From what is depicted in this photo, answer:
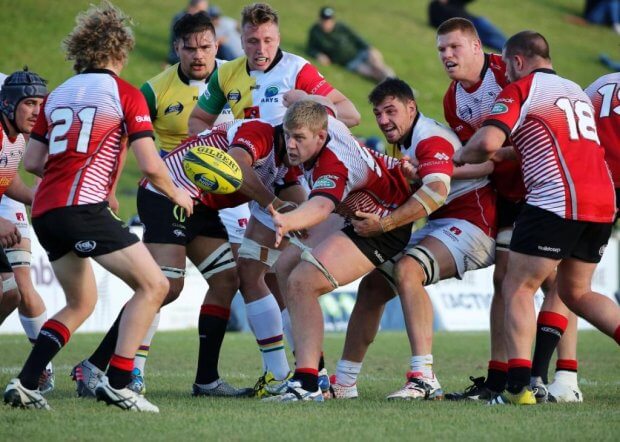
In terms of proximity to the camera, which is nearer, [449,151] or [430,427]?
[430,427]

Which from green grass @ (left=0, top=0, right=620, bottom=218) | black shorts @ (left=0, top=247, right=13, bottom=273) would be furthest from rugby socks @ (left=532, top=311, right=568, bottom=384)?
green grass @ (left=0, top=0, right=620, bottom=218)

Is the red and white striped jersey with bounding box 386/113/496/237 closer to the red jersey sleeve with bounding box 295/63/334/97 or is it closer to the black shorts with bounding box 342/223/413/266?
the black shorts with bounding box 342/223/413/266

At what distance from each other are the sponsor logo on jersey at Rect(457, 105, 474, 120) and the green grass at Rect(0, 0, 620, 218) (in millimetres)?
10821

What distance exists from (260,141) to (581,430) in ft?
9.98

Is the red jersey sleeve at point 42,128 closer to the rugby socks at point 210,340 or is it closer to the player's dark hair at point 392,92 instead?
the rugby socks at point 210,340

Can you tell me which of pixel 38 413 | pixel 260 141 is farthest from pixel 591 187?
pixel 38 413

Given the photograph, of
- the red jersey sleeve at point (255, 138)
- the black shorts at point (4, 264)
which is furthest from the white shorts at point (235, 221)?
the black shorts at point (4, 264)

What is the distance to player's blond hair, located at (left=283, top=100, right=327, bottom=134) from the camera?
707 centimetres

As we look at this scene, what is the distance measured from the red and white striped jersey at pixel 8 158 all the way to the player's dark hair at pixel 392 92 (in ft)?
9.53

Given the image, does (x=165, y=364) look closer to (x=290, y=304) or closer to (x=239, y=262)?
(x=239, y=262)

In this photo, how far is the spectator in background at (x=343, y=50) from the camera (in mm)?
24875

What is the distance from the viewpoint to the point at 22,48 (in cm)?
2303

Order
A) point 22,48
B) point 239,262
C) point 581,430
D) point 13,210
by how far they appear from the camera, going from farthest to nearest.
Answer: point 22,48 → point 13,210 → point 239,262 → point 581,430

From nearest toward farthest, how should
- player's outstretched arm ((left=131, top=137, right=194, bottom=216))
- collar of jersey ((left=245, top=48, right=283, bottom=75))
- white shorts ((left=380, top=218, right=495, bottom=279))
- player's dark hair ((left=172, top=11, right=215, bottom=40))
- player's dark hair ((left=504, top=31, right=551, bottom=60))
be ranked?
player's outstretched arm ((left=131, top=137, right=194, bottom=216)) < player's dark hair ((left=504, top=31, right=551, bottom=60)) < white shorts ((left=380, top=218, right=495, bottom=279)) < collar of jersey ((left=245, top=48, right=283, bottom=75)) < player's dark hair ((left=172, top=11, right=215, bottom=40))
